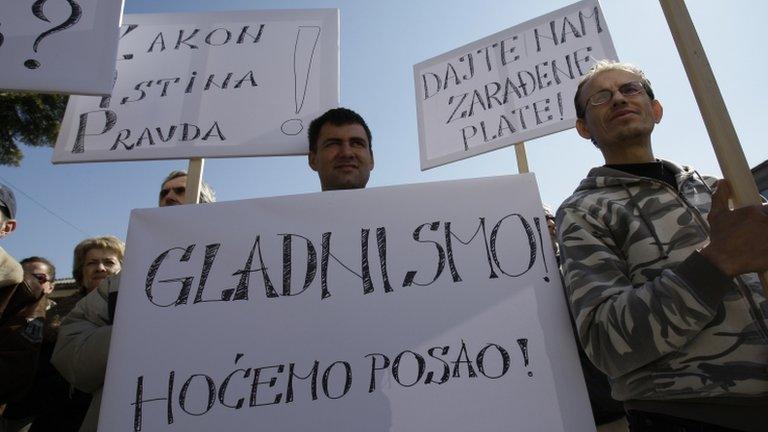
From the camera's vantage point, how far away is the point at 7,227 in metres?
2.07

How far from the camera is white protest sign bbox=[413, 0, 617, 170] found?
2.21 m

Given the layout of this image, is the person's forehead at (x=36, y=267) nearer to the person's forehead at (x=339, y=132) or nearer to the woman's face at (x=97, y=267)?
the woman's face at (x=97, y=267)

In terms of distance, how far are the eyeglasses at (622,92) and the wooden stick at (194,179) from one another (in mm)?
1409

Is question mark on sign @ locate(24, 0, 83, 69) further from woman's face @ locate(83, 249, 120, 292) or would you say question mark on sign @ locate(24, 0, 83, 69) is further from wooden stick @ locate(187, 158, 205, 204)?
woman's face @ locate(83, 249, 120, 292)

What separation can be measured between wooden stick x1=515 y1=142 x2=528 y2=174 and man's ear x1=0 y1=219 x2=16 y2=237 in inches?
86.8

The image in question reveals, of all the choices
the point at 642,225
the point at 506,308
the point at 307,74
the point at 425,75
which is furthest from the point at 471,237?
the point at 425,75

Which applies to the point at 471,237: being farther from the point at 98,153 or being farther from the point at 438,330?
the point at 98,153

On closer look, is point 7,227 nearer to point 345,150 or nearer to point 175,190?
point 175,190

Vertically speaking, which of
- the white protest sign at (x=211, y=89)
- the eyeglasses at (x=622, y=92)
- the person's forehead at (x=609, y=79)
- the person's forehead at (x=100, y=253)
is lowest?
the person's forehead at (x=100, y=253)

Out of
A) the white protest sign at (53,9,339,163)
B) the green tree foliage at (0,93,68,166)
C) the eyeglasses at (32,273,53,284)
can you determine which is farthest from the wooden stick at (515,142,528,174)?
the green tree foliage at (0,93,68,166)

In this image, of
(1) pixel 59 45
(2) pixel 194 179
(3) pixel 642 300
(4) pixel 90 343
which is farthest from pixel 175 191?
(3) pixel 642 300

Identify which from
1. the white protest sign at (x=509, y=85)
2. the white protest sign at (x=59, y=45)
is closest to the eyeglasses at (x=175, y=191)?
the white protest sign at (x=59, y=45)

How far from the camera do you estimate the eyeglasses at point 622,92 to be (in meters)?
1.37

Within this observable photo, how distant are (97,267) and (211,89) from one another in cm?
97
